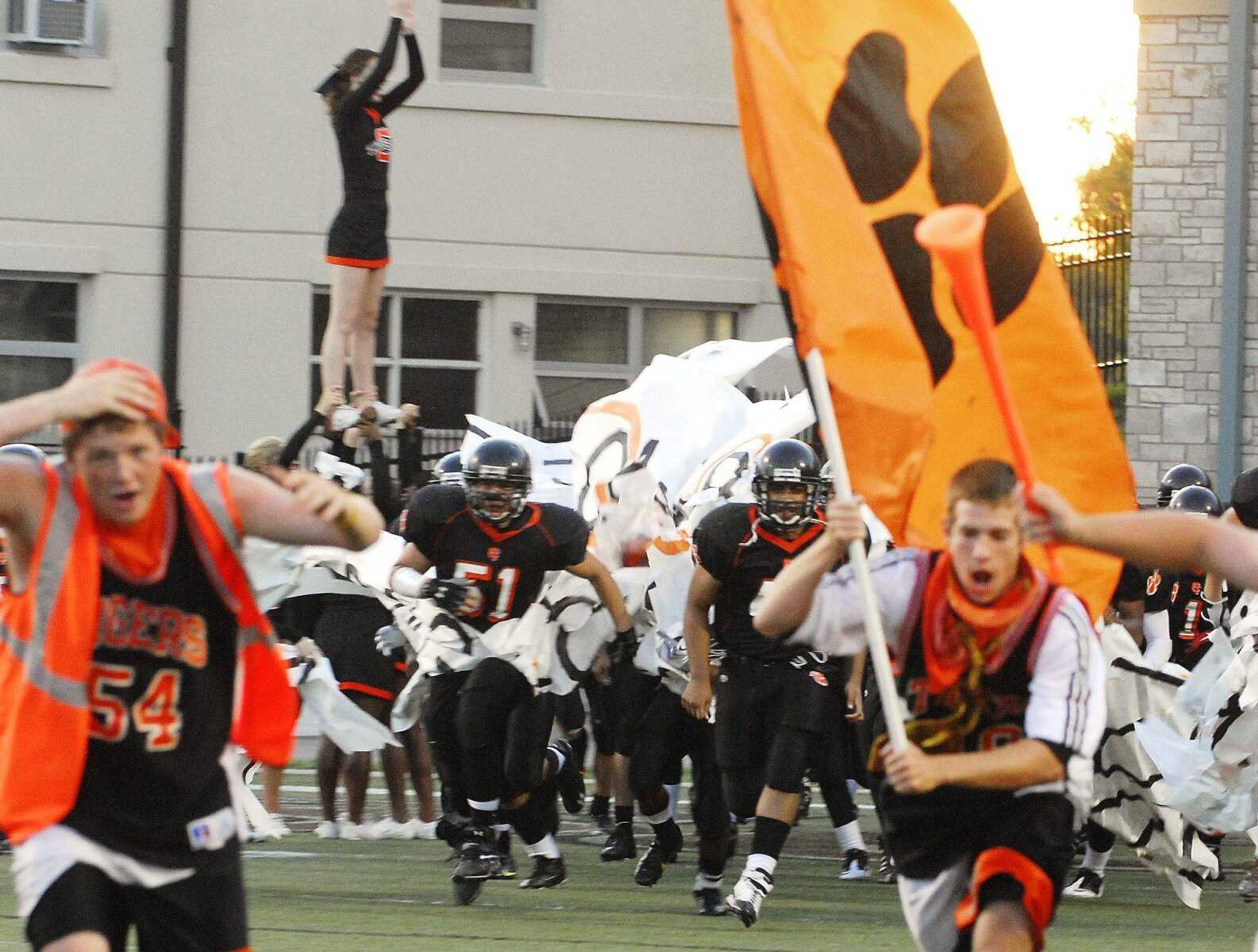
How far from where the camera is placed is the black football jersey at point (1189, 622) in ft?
41.0

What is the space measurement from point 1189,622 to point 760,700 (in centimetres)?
347

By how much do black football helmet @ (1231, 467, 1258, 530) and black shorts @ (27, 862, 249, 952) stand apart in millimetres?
7566

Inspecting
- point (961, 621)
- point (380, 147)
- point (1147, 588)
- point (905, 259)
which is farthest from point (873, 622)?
point (380, 147)

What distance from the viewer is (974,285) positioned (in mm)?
5051

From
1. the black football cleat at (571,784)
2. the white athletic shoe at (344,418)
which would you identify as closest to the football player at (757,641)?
the black football cleat at (571,784)

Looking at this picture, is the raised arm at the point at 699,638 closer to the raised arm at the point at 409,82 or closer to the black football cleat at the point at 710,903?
the black football cleat at the point at 710,903

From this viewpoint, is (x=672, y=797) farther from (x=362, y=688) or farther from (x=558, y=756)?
(x=362, y=688)

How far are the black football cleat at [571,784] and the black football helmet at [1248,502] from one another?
366 cm

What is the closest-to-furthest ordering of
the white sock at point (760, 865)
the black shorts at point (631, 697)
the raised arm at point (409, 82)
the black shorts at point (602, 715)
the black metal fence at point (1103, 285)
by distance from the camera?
the white sock at point (760, 865) < the black shorts at point (631, 697) < the black shorts at point (602, 715) < the raised arm at point (409, 82) < the black metal fence at point (1103, 285)

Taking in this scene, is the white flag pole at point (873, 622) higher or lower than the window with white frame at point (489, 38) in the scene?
lower

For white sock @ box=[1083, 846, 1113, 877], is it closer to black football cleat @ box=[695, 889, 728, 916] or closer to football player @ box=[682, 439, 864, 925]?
football player @ box=[682, 439, 864, 925]

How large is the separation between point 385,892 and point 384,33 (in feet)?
35.2

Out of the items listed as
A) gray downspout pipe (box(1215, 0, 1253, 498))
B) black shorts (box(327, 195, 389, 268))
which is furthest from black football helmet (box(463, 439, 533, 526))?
gray downspout pipe (box(1215, 0, 1253, 498))

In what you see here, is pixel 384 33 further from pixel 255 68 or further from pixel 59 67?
pixel 59 67
